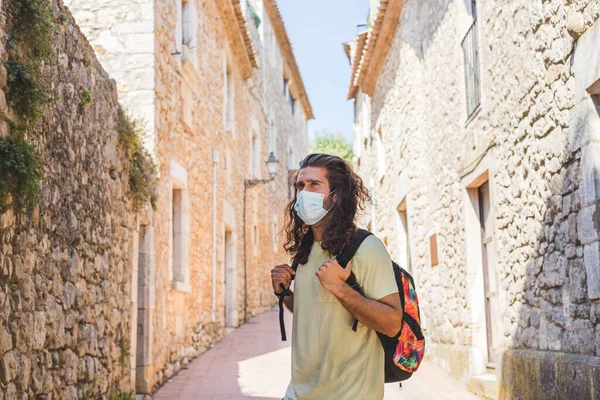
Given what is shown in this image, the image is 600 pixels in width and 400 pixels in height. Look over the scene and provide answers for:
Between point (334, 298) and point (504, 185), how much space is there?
15.1 feet

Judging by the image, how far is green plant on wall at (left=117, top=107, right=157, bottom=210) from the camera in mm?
7219

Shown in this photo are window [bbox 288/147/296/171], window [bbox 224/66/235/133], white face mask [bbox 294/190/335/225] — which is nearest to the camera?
white face mask [bbox 294/190/335/225]

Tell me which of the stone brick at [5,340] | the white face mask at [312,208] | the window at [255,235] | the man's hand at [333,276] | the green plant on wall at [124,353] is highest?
the window at [255,235]

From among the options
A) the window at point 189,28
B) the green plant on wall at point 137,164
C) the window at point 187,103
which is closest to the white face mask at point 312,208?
the green plant on wall at point 137,164

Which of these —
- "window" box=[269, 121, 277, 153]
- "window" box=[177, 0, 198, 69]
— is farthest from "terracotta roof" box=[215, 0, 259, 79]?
"window" box=[269, 121, 277, 153]

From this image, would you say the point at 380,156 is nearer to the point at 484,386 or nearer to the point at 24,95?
the point at 484,386

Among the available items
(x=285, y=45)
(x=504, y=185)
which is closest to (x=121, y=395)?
(x=504, y=185)

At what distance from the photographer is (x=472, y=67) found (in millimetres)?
8000

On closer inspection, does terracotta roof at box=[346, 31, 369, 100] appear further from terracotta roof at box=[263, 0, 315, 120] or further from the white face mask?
the white face mask

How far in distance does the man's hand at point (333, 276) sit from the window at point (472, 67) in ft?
18.7

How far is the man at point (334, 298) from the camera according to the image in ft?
7.55

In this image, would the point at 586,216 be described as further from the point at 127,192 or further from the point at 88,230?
the point at 127,192

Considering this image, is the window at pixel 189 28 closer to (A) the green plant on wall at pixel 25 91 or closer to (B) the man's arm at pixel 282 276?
(A) the green plant on wall at pixel 25 91

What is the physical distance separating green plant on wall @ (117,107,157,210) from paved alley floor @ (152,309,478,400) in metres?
2.12
